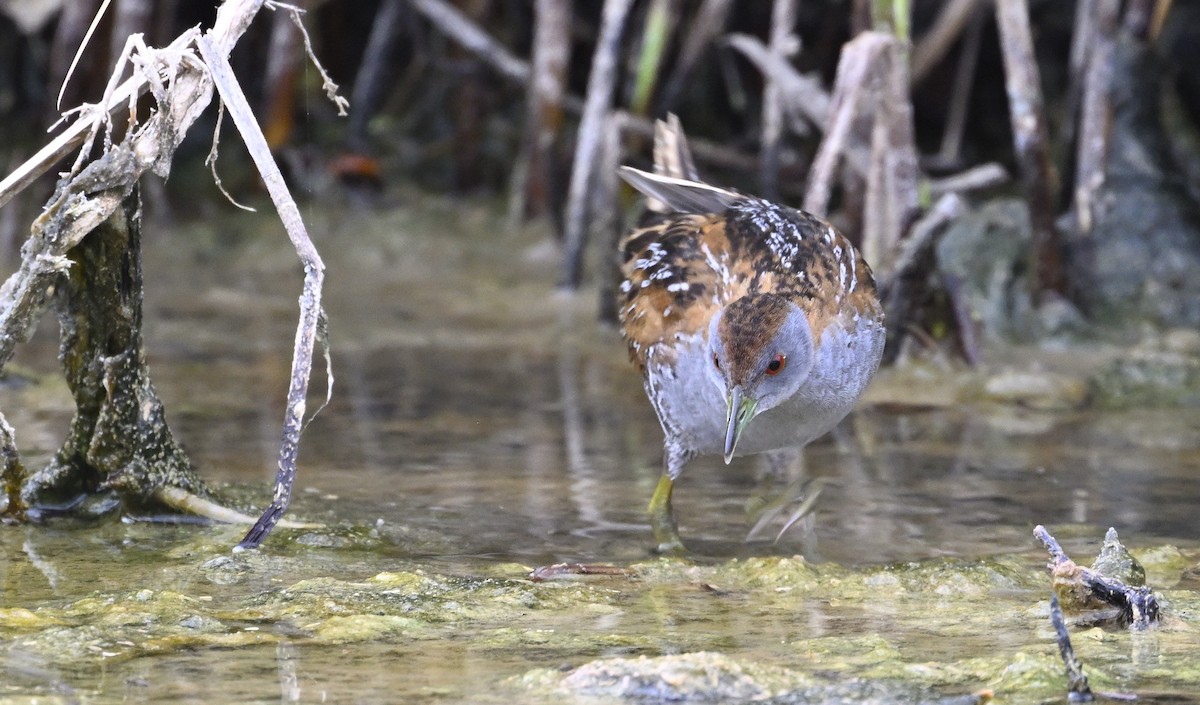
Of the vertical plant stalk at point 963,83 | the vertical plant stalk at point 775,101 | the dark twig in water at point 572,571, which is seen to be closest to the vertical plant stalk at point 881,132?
the vertical plant stalk at point 775,101

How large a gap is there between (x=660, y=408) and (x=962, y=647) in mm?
1405

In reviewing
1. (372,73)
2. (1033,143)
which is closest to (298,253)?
(1033,143)

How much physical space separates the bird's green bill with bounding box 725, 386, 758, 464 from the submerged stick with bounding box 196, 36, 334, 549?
0.98m

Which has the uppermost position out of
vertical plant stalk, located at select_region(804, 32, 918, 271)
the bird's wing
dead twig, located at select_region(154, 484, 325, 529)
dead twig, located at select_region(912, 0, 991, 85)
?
dead twig, located at select_region(912, 0, 991, 85)

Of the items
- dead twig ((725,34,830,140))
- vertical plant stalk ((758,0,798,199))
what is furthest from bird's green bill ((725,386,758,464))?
vertical plant stalk ((758,0,798,199))

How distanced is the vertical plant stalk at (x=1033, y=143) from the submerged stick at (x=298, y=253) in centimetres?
382

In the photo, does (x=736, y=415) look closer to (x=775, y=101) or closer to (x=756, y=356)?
(x=756, y=356)

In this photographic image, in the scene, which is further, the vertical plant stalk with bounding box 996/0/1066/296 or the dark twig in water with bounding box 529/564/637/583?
the vertical plant stalk with bounding box 996/0/1066/296

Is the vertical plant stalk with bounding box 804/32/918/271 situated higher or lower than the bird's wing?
higher

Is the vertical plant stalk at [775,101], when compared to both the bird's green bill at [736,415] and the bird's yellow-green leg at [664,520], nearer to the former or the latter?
the bird's yellow-green leg at [664,520]

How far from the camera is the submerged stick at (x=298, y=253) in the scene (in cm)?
322

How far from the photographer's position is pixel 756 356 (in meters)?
3.67

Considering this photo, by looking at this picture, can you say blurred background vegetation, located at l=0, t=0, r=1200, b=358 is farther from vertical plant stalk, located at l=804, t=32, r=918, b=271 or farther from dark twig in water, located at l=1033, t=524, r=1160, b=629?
dark twig in water, located at l=1033, t=524, r=1160, b=629

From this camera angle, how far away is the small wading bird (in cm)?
377
